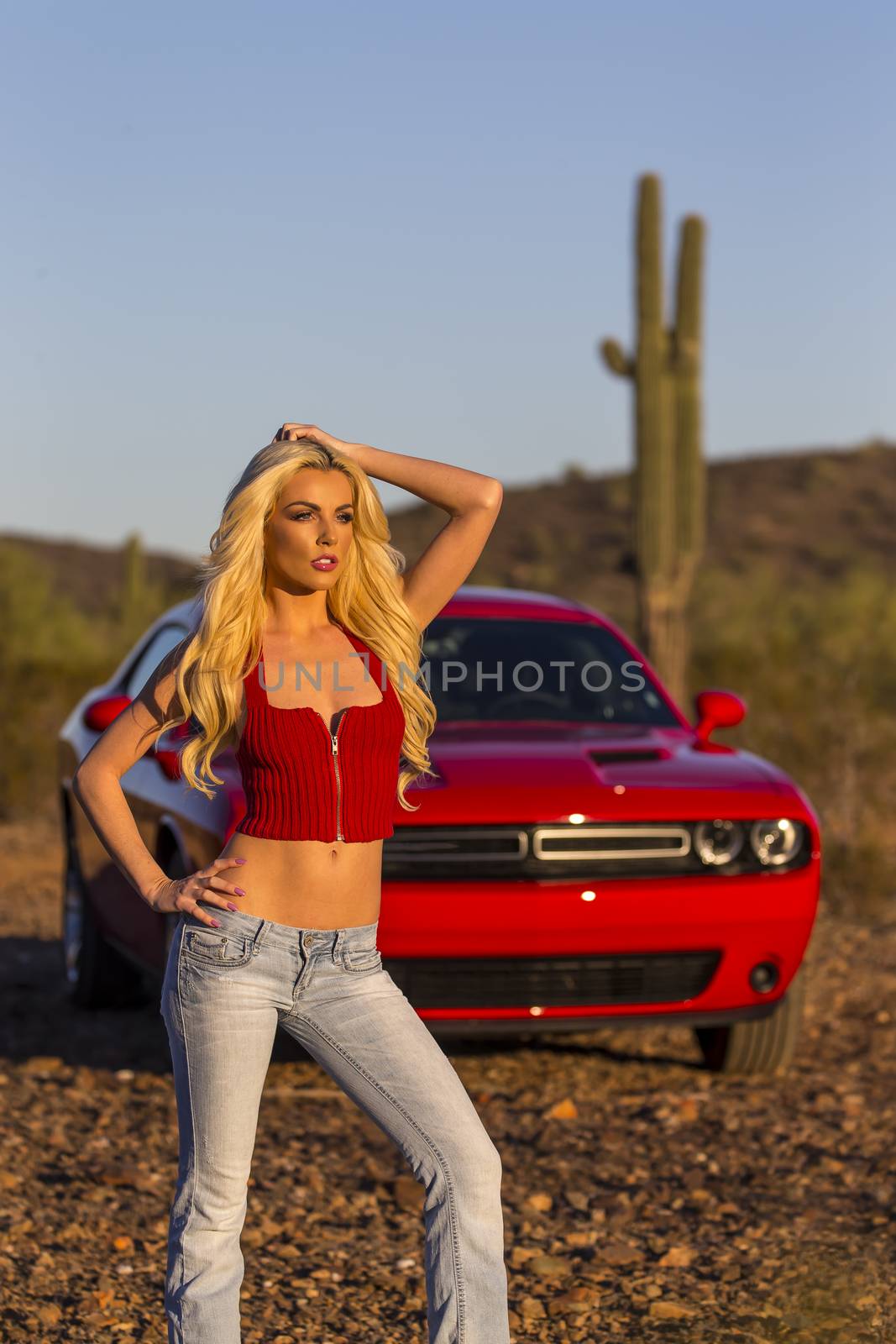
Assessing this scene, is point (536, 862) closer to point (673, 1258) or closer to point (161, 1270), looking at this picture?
point (673, 1258)

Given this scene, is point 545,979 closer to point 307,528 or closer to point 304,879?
point 304,879

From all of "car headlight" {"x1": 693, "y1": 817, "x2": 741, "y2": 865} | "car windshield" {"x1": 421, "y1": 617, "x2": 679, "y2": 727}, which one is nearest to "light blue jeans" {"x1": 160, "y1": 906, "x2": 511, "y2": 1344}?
"car headlight" {"x1": 693, "y1": 817, "x2": 741, "y2": 865}

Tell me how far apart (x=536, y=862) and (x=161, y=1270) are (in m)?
1.72

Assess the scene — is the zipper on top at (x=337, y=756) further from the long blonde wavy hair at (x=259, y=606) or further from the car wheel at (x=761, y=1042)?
the car wheel at (x=761, y=1042)

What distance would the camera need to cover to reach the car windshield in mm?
6328

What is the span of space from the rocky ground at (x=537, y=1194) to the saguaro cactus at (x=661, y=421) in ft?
22.1

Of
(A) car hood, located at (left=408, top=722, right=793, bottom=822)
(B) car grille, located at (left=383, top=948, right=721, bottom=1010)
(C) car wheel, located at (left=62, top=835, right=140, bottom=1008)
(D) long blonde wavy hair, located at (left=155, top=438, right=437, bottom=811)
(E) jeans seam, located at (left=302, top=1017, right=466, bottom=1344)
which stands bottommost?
(C) car wheel, located at (left=62, top=835, right=140, bottom=1008)

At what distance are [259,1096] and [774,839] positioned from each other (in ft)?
9.79

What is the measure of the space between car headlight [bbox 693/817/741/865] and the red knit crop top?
8.43 ft

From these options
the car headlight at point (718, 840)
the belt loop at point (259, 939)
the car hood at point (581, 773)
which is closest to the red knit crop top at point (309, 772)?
the belt loop at point (259, 939)

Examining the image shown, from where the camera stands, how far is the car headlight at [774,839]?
5.48 metres

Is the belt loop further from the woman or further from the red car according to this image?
the red car

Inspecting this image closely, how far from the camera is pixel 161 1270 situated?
4.16 metres

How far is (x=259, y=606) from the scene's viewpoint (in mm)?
3041
